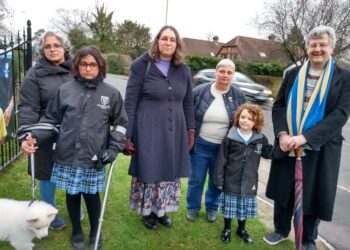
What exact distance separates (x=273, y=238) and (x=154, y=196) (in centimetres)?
135

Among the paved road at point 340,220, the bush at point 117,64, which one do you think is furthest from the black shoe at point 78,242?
the bush at point 117,64

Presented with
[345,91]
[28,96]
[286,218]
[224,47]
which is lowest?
[286,218]

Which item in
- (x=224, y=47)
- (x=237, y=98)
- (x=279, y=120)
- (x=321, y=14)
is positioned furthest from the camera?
(x=224, y=47)

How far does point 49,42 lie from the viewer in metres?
3.10

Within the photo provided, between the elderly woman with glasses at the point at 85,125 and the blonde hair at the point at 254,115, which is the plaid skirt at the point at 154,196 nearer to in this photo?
the elderly woman with glasses at the point at 85,125

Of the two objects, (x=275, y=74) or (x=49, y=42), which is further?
(x=275, y=74)

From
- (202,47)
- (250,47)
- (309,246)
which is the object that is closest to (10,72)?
(309,246)

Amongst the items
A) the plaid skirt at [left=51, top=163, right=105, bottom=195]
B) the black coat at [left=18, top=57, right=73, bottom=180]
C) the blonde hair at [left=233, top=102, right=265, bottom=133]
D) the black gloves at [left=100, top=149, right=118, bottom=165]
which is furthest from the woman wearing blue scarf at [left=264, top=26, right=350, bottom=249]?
the black coat at [left=18, top=57, right=73, bottom=180]

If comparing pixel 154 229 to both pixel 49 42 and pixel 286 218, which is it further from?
pixel 49 42

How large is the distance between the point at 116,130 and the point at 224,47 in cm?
4768

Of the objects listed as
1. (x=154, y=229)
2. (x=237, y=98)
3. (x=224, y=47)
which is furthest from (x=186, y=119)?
(x=224, y=47)

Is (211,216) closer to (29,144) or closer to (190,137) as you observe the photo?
(190,137)

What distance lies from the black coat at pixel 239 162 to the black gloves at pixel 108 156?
116 cm

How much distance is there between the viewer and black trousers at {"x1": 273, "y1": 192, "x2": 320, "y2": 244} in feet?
11.6
